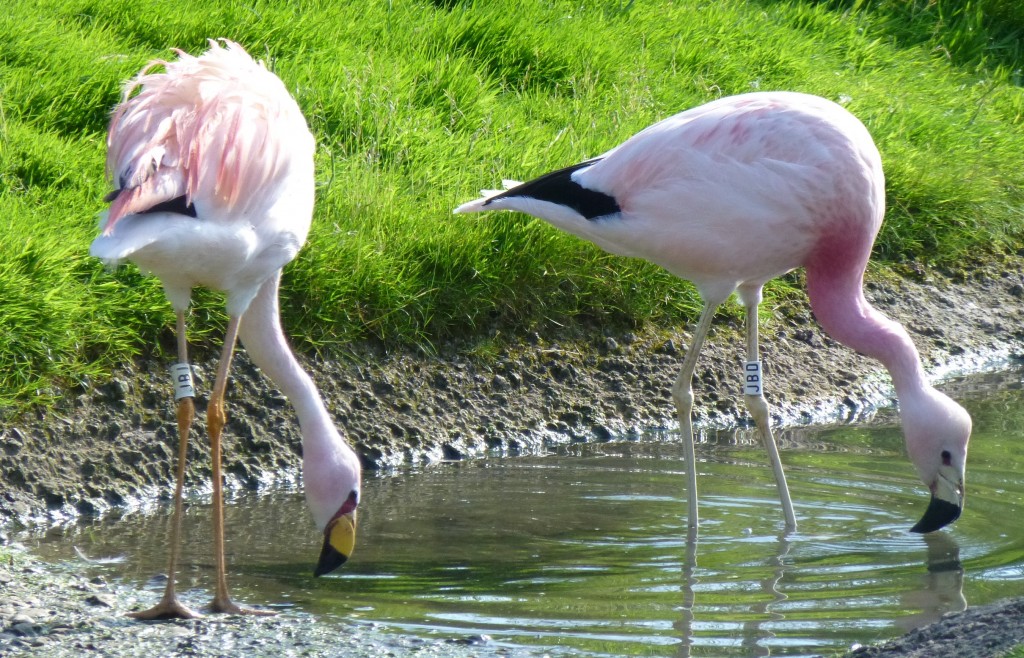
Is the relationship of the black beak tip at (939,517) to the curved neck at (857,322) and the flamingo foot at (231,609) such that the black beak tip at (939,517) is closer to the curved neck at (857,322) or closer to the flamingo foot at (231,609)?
the curved neck at (857,322)

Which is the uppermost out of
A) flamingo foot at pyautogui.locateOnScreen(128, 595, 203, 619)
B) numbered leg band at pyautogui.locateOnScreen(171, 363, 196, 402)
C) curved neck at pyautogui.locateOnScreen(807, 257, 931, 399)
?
curved neck at pyautogui.locateOnScreen(807, 257, 931, 399)

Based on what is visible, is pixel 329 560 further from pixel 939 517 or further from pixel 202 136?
pixel 939 517

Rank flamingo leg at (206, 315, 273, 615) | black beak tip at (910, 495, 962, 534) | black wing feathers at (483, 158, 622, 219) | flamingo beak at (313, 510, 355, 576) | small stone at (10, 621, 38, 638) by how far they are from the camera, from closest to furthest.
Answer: small stone at (10, 621, 38, 638) < flamingo leg at (206, 315, 273, 615) < flamingo beak at (313, 510, 355, 576) < black beak tip at (910, 495, 962, 534) < black wing feathers at (483, 158, 622, 219)

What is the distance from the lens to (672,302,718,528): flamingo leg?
4.64 meters

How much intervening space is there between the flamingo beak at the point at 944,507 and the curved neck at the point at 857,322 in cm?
35

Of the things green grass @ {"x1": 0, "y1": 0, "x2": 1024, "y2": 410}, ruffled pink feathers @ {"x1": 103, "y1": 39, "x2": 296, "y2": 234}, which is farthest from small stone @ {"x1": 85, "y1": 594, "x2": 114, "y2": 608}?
green grass @ {"x1": 0, "y1": 0, "x2": 1024, "y2": 410}

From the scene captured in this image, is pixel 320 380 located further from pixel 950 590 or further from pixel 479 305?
pixel 950 590

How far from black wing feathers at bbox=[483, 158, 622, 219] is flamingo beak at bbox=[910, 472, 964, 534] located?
55.9 inches

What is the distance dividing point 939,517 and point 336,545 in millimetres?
1928

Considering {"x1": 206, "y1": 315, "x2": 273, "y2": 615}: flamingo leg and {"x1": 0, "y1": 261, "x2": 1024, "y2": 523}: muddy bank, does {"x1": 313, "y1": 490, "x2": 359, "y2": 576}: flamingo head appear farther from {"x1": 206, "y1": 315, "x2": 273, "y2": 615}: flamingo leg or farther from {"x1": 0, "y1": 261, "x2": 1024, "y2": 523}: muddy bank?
{"x1": 0, "y1": 261, "x2": 1024, "y2": 523}: muddy bank

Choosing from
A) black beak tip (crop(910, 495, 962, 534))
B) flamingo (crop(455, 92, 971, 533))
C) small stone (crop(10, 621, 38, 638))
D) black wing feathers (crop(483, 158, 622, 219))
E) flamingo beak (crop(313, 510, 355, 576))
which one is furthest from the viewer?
black wing feathers (crop(483, 158, 622, 219))

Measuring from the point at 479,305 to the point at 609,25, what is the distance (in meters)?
2.97

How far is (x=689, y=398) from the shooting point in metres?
5.07

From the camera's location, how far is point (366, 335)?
5.45m
